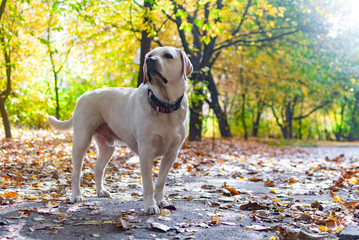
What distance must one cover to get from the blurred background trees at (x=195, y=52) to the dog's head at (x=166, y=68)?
510 cm

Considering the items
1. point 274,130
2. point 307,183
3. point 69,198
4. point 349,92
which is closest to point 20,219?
point 69,198

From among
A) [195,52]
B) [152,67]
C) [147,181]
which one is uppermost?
[195,52]

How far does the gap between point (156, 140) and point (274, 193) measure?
2116 millimetres

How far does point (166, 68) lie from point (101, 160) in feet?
5.71

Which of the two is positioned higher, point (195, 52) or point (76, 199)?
point (195, 52)

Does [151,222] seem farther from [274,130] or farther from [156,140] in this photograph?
[274,130]

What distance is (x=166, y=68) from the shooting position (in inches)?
141

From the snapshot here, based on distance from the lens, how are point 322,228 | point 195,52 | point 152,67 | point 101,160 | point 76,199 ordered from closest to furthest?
point 322,228, point 152,67, point 76,199, point 101,160, point 195,52

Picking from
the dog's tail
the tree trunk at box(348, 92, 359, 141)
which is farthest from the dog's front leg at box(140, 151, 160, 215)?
the tree trunk at box(348, 92, 359, 141)

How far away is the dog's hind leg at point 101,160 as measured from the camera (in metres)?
4.53

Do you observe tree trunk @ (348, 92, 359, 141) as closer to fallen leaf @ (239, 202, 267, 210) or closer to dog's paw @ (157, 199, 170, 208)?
fallen leaf @ (239, 202, 267, 210)

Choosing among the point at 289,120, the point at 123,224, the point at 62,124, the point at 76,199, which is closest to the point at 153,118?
the point at 123,224

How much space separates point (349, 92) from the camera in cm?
2233

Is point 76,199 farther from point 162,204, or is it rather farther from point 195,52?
point 195,52
